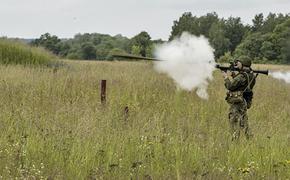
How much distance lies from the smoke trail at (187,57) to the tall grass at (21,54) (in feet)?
39.0

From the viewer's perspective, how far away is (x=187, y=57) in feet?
28.1

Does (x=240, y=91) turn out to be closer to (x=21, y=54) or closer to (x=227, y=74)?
(x=227, y=74)

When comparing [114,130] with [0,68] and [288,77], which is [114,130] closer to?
[288,77]

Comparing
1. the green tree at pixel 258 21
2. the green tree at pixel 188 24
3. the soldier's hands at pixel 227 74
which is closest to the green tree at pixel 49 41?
the soldier's hands at pixel 227 74

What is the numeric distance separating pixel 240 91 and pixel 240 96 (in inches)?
3.4

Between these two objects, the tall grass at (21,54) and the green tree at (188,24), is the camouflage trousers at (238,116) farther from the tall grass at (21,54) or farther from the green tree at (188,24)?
the green tree at (188,24)

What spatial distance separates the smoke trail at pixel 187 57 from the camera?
8.51 metres

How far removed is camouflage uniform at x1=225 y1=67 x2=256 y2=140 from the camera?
8359mm

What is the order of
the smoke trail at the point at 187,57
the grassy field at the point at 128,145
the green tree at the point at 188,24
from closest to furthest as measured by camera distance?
the grassy field at the point at 128,145 < the smoke trail at the point at 187,57 < the green tree at the point at 188,24

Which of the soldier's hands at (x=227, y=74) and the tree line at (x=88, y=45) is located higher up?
the soldier's hands at (x=227, y=74)

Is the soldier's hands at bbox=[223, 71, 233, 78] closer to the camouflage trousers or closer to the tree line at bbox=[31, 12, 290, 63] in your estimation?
the camouflage trousers

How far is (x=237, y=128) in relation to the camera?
826 cm

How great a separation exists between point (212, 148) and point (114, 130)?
4.74 ft

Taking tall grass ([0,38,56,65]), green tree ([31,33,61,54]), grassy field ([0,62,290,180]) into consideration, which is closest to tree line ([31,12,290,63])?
green tree ([31,33,61,54])
